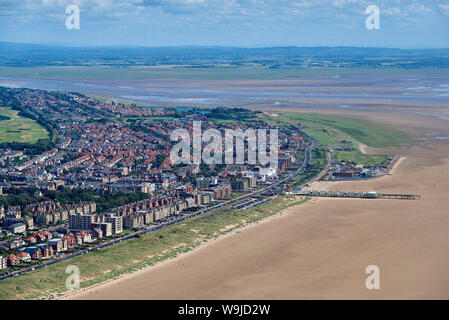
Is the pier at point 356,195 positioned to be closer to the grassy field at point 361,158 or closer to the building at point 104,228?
the grassy field at point 361,158

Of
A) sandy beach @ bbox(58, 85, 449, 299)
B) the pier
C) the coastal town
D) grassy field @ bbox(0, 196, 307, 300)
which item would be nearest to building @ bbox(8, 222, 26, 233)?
the coastal town

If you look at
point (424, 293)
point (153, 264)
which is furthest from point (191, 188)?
point (424, 293)

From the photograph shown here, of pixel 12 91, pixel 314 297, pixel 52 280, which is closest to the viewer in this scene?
pixel 314 297

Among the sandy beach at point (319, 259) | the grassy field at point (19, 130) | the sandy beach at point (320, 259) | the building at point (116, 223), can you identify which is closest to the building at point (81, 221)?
the building at point (116, 223)

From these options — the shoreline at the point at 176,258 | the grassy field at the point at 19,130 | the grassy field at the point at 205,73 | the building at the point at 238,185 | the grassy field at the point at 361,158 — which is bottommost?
the shoreline at the point at 176,258

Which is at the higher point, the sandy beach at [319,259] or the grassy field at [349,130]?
the grassy field at [349,130]

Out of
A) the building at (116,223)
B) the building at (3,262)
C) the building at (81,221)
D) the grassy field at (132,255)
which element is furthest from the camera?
the building at (81,221)

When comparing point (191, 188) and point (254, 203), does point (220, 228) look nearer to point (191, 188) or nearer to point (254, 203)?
point (254, 203)
